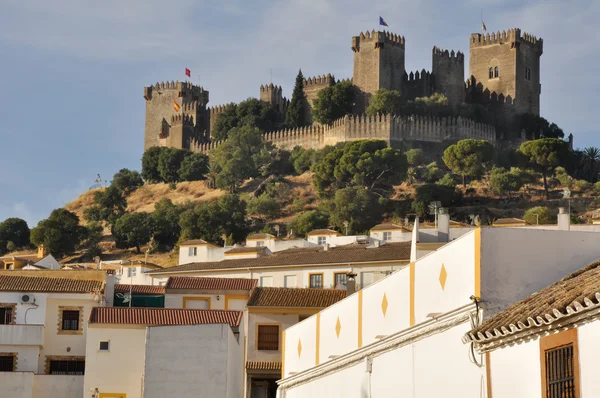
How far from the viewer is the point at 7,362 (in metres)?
43.3

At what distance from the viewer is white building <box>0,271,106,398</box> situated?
4344 centimetres

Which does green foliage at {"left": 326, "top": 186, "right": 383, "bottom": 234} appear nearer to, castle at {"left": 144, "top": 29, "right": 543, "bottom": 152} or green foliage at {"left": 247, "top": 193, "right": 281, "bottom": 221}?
green foliage at {"left": 247, "top": 193, "right": 281, "bottom": 221}

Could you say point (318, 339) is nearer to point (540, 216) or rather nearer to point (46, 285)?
point (46, 285)

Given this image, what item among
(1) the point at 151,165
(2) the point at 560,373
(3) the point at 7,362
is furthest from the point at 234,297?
(1) the point at 151,165

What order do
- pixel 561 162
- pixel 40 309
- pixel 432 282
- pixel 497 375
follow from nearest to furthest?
pixel 497 375, pixel 432 282, pixel 40 309, pixel 561 162

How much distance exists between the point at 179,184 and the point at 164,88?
16.8 meters

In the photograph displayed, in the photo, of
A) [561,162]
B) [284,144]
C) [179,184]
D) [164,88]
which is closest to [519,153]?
[561,162]

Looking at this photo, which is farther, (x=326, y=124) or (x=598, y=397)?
(x=326, y=124)

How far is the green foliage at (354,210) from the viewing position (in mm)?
94312

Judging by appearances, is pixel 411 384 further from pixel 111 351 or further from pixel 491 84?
pixel 491 84

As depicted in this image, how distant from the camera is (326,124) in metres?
115

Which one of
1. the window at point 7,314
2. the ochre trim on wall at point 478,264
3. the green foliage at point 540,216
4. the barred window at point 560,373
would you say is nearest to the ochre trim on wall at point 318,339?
the ochre trim on wall at point 478,264

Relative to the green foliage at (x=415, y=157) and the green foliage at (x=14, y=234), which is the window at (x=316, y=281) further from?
the green foliage at (x=14, y=234)

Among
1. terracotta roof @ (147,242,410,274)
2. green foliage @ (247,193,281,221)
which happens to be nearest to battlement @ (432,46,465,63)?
green foliage @ (247,193,281,221)
